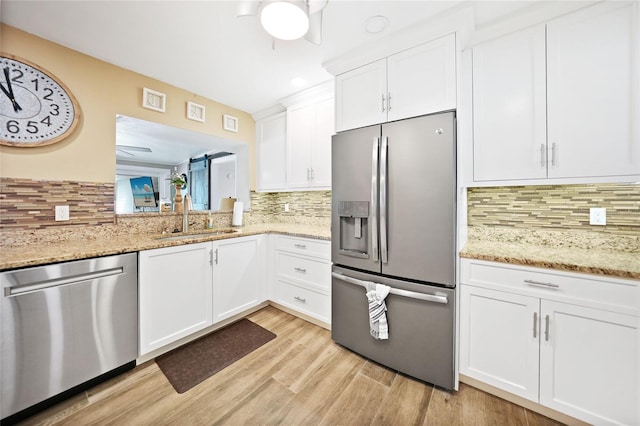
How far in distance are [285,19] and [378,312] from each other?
1842mm

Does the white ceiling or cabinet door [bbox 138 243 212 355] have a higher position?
the white ceiling

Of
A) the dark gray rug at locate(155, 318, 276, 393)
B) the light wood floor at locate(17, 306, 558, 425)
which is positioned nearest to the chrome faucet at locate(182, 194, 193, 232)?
the dark gray rug at locate(155, 318, 276, 393)

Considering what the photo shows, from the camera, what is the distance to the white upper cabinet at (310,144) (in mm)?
2527

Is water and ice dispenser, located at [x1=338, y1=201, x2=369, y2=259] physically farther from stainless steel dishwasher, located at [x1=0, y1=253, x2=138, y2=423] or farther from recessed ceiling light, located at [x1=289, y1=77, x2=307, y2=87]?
stainless steel dishwasher, located at [x1=0, y1=253, x2=138, y2=423]

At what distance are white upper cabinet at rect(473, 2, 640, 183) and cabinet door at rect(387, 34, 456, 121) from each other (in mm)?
355

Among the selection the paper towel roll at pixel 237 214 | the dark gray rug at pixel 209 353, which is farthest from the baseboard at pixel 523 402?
the paper towel roll at pixel 237 214

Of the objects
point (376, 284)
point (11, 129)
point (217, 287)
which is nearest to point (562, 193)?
point (376, 284)

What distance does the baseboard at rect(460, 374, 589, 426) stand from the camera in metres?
1.27

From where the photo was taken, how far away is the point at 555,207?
1.66 metres

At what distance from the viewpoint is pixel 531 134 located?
5.04ft

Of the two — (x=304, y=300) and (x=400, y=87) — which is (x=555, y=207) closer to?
(x=400, y=87)

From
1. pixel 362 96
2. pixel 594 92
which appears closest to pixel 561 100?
pixel 594 92

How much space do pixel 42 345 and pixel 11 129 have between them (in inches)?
56.3

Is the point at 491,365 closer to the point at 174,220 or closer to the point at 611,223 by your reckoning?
the point at 611,223
